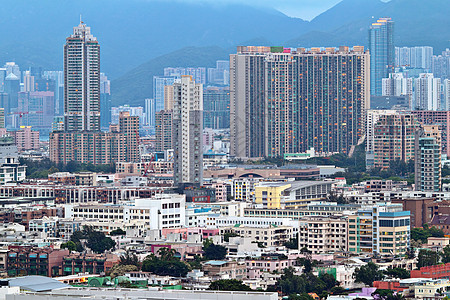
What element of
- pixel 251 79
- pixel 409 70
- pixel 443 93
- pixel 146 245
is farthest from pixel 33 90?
pixel 146 245

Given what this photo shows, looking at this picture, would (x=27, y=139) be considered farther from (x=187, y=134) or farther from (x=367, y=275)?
(x=367, y=275)

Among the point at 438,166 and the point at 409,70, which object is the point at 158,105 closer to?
the point at 409,70

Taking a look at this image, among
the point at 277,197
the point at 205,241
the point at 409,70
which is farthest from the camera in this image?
the point at 409,70

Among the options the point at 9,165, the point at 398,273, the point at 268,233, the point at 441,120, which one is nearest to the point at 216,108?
the point at 441,120

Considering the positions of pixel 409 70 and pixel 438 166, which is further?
pixel 409 70

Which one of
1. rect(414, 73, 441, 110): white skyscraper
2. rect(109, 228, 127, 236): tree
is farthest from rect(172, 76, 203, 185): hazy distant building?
rect(414, 73, 441, 110): white skyscraper

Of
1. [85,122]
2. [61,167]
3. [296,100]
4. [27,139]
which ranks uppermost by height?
[296,100]

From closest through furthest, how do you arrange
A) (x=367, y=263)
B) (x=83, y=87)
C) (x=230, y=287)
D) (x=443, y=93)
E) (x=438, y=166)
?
(x=230, y=287)
(x=367, y=263)
(x=438, y=166)
(x=83, y=87)
(x=443, y=93)
